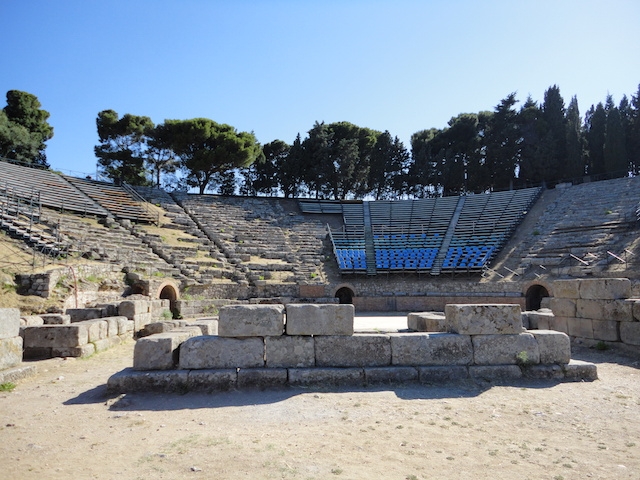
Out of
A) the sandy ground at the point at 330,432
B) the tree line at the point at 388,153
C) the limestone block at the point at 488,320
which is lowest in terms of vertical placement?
the sandy ground at the point at 330,432

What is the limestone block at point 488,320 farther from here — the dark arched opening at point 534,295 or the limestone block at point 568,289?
the dark arched opening at point 534,295

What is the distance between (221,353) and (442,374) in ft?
12.0

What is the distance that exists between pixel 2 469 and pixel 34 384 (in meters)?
3.85

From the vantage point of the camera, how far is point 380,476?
12.3 ft

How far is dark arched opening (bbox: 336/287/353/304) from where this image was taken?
25166 mm

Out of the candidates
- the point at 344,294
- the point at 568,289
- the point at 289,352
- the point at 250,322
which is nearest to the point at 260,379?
the point at 289,352

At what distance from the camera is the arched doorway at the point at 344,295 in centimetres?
2515

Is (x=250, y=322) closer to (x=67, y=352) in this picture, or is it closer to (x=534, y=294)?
(x=67, y=352)

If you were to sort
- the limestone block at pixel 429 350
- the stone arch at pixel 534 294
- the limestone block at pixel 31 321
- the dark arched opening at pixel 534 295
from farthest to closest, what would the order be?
the dark arched opening at pixel 534 295 → the stone arch at pixel 534 294 → the limestone block at pixel 31 321 → the limestone block at pixel 429 350

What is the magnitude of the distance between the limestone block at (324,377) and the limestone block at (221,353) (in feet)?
2.09

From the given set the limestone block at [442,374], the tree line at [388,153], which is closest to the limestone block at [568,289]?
the limestone block at [442,374]

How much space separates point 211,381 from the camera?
6695 mm

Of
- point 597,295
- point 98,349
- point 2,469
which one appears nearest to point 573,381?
point 597,295

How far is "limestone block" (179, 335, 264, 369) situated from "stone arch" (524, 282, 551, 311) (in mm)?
18159
